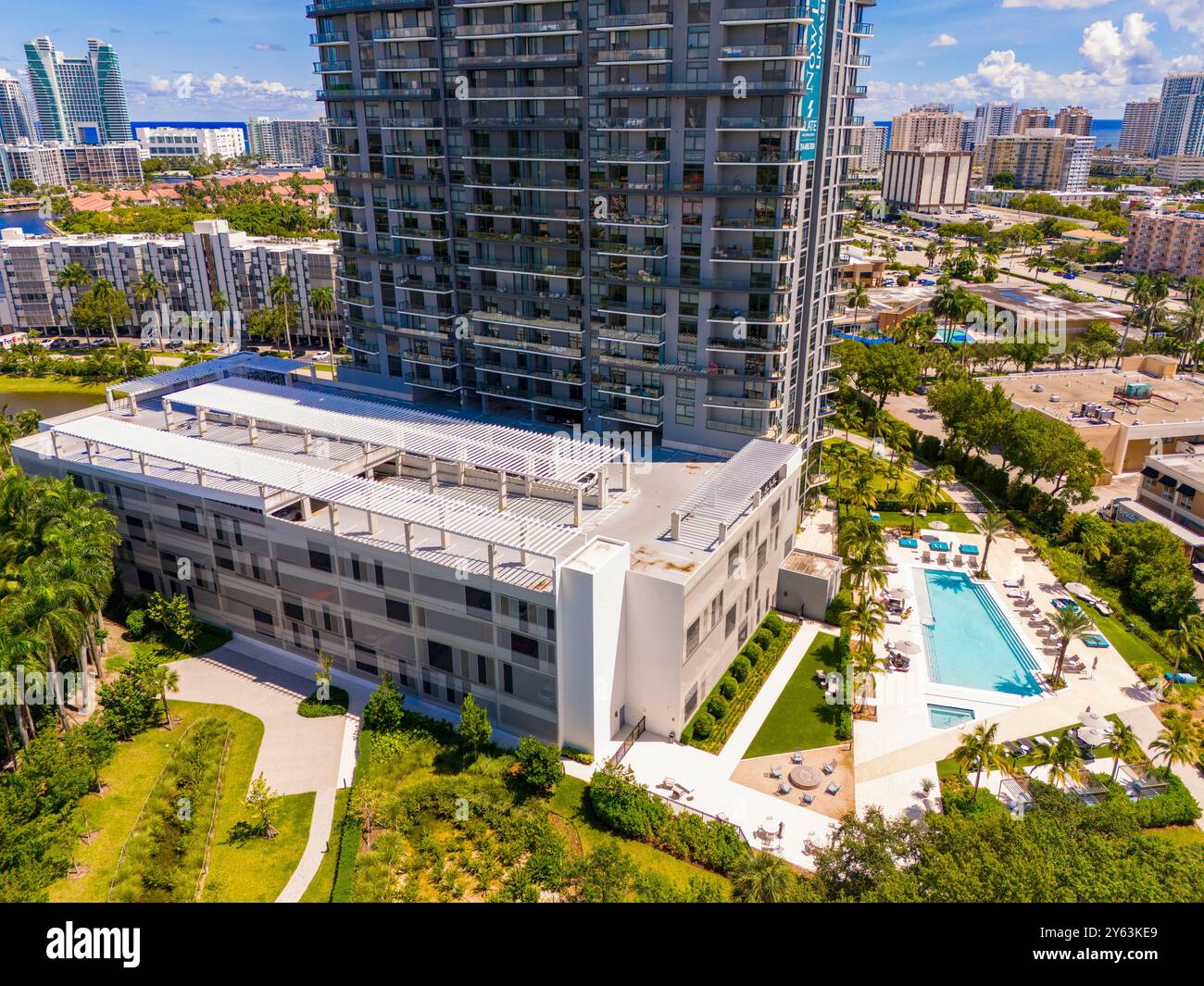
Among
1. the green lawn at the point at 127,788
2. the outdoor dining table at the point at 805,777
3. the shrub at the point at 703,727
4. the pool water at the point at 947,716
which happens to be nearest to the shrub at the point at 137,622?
the green lawn at the point at 127,788

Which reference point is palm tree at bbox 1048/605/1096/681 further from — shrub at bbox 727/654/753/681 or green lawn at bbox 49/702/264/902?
green lawn at bbox 49/702/264/902

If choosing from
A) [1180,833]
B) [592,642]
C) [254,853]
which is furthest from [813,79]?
[254,853]

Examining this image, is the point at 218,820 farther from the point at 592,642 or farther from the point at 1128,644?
the point at 1128,644

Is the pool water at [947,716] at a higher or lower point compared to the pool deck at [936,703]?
lower

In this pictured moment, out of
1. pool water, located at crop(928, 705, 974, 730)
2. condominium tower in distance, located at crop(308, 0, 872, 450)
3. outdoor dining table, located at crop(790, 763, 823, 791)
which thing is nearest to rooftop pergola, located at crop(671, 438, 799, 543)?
condominium tower in distance, located at crop(308, 0, 872, 450)

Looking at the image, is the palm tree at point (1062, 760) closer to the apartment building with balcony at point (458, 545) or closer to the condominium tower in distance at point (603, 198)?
the apartment building with balcony at point (458, 545)
